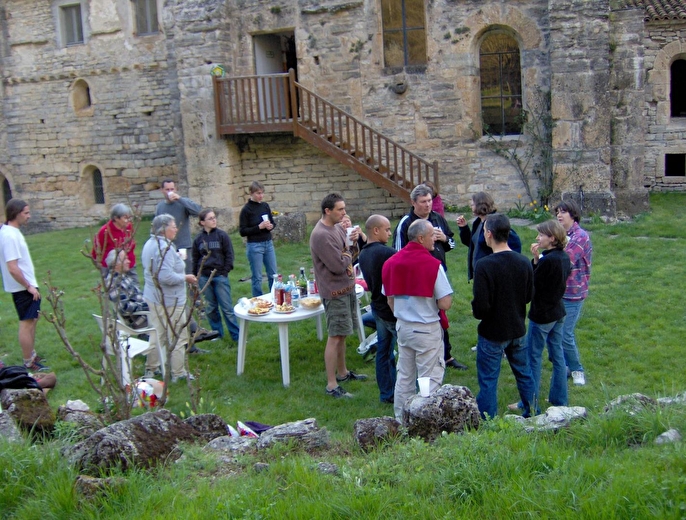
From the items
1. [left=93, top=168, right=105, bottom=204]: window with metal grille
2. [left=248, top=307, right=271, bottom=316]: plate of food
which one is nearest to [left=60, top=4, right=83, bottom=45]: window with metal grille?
[left=93, top=168, right=105, bottom=204]: window with metal grille

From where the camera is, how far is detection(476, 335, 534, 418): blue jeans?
220 inches

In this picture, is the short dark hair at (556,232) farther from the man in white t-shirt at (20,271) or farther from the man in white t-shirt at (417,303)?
the man in white t-shirt at (20,271)

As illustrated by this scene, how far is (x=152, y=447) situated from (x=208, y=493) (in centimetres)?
65

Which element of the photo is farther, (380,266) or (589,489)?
(380,266)

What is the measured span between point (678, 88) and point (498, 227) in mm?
13862

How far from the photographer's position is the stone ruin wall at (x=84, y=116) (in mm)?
18234

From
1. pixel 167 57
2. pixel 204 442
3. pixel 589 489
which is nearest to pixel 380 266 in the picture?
pixel 204 442

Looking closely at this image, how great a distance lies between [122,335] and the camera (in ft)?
22.4

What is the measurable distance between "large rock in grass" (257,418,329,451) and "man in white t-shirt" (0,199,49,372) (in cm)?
378

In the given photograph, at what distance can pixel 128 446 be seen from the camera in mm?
4301

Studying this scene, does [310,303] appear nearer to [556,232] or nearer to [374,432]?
[556,232]

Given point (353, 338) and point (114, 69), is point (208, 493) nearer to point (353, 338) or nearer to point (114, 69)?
point (353, 338)

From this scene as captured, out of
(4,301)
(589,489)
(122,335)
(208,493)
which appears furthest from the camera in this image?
(4,301)

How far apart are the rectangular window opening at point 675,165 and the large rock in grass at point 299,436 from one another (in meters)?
14.5
